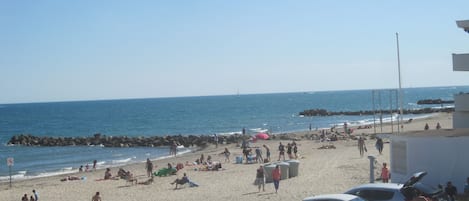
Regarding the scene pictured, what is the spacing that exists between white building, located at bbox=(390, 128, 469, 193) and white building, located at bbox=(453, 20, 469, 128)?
564 cm

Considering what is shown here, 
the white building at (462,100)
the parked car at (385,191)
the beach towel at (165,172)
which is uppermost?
the white building at (462,100)

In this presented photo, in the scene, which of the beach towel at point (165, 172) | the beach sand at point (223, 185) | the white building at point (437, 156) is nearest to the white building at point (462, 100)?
the beach sand at point (223, 185)

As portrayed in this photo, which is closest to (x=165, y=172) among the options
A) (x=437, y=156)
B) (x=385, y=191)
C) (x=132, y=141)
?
(x=437, y=156)

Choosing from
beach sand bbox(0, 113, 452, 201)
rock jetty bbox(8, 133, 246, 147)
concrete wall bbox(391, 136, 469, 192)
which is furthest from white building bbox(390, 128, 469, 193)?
rock jetty bbox(8, 133, 246, 147)

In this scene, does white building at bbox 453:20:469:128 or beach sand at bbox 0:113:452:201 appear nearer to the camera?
beach sand at bbox 0:113:452:201

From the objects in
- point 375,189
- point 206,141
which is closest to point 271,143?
point 206,141

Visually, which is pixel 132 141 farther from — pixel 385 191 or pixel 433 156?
pixel 385 191

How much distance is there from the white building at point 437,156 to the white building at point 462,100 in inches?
222

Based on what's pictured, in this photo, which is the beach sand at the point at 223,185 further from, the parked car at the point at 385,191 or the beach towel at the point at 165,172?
the parked car at the point at 385,191

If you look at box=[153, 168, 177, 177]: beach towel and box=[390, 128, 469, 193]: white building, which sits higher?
box=[390, 128, 469, 193]: white building

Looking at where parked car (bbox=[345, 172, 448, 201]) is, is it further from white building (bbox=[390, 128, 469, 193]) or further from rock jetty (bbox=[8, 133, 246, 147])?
rock jetty (bbox=[8, 133, 246, 147])

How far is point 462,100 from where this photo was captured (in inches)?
949

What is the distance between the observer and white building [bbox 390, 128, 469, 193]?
1766 centimetres

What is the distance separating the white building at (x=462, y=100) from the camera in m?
24.0
